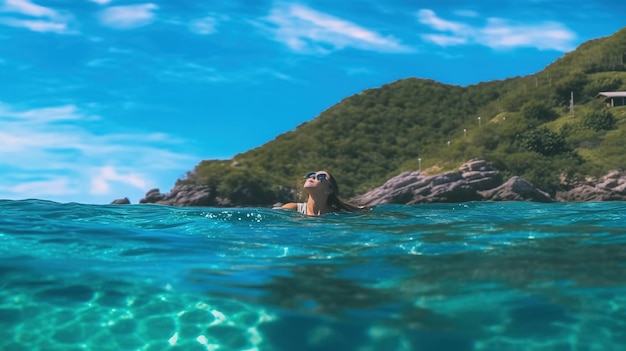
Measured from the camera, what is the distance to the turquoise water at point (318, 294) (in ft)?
16.3

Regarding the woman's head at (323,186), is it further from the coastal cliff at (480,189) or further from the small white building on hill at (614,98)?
the small white building on hill at (614,98)

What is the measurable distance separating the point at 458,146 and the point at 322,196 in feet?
178

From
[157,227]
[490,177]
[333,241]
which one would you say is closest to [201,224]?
[157,227]

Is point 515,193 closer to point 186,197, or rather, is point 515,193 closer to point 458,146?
point 458,146

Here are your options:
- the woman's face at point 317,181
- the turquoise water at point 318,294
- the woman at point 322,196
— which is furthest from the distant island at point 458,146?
the turquoise water at point 318,294

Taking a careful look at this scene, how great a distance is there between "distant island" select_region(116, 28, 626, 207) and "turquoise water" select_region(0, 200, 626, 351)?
37.7 metres

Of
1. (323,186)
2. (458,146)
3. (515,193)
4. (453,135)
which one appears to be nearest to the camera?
(323,186)

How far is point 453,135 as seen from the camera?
272 ft

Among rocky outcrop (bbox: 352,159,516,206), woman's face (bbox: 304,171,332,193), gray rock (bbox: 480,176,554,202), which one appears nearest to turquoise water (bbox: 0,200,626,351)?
woman's face (bbox: 304,171,332,193)

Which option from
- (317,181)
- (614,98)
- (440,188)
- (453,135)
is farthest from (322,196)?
(453,135)

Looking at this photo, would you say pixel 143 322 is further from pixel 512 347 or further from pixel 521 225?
pixel 521 225

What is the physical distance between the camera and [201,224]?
9.81 meters

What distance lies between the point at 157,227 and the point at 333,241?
329 cm

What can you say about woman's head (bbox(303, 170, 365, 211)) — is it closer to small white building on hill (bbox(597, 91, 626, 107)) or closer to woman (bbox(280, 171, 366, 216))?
woman (bbox(280, 171, 366, 216))
